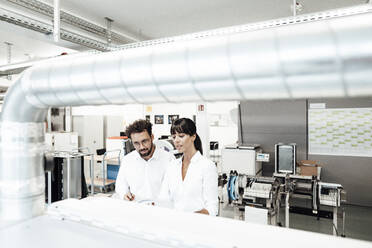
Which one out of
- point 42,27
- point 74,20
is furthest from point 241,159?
point 42,27

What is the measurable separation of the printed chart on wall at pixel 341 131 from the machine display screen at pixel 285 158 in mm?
1066

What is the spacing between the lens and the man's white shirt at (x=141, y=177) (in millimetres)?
2053

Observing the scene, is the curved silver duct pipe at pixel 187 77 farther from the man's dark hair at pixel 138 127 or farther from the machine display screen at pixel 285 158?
the machine display screen at pixel 285 158

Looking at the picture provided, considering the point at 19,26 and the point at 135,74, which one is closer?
the point at 135,74

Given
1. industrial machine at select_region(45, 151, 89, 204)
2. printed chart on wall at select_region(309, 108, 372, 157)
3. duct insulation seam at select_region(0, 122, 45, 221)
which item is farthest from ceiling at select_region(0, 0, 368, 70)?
printed chart on wall at select_region(309, 108, 372, 157)

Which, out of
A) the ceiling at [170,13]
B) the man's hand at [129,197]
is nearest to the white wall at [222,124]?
the ceiling at [170,13]

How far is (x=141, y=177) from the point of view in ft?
6.82

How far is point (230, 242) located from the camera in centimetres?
77

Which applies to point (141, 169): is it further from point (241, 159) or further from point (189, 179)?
point (241, 159)

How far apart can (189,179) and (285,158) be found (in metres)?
2.37

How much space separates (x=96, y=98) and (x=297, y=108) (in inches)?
167

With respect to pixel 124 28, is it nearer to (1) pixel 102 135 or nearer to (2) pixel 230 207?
(2) pixel 230 207

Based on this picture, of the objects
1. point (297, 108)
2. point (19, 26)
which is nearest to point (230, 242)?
point (19, 26)

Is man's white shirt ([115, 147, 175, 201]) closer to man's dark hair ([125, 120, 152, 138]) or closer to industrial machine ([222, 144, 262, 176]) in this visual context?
man's dark hair ([125, 120, 152, 138])
